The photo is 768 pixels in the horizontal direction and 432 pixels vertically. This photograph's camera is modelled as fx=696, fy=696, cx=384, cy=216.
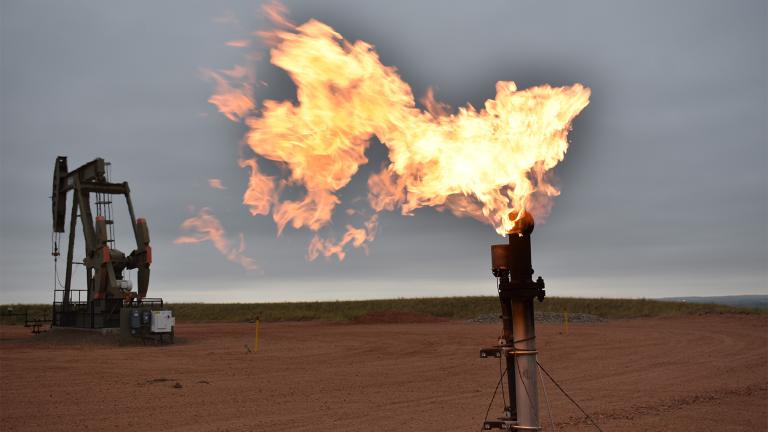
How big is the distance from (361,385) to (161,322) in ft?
62.3

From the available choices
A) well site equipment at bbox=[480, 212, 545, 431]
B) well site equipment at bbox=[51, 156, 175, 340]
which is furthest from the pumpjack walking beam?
well site equipment at bbox=[480, 212, 545, 431]

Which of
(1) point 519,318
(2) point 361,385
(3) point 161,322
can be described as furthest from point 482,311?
(1) point 519,318

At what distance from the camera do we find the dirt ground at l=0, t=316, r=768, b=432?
14383 mm

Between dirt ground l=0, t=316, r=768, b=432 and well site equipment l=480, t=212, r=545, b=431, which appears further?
dirt ground l=0, t=316, r=768, b=432

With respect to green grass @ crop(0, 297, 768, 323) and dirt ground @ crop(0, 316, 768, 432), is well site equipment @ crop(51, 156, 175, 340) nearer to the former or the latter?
dirt ground @ crop(0, 316, 768, 432)

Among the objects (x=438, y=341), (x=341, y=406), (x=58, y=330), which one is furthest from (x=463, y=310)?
(x=341, y=406)

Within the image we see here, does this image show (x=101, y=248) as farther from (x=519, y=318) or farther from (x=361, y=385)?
(x=519, y=318)

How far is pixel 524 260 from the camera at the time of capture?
775cm

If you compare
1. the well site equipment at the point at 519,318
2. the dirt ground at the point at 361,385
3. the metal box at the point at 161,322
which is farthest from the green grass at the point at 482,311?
the well site equipment at the point at 519,318

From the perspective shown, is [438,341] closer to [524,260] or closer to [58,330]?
[58,330]

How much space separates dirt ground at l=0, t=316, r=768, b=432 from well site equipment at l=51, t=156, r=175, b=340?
5.97 feet

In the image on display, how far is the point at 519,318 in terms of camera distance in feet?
25.4

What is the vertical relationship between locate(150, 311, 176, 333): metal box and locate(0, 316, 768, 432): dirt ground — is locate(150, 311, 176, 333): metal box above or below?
above

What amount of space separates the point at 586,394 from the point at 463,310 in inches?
2240
